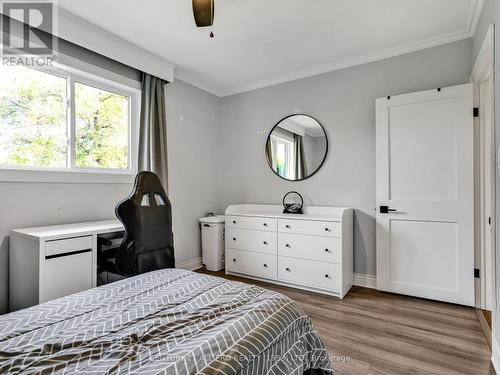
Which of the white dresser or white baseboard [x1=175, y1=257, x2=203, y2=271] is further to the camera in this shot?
white baseboard [x1=175, y1=257, x2=203, y2=271]

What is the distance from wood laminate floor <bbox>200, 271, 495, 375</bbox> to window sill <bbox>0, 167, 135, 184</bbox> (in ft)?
7.45

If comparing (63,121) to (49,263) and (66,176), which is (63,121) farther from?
(49,263)

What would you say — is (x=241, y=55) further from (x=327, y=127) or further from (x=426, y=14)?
(x=426, y=14)

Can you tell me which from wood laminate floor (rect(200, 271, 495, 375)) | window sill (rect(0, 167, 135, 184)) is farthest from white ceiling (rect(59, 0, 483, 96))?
wood laminate floor (rect(200, 271, 495, 375))

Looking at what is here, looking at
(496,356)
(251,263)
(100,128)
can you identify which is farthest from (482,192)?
(100,128)

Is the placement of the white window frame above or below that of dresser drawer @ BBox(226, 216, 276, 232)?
above

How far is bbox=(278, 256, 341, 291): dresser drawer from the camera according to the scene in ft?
9.38

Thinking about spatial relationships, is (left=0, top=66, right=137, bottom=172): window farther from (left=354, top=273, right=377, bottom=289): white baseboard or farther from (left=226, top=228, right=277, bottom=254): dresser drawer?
(left=354, top=273, right=377, bottom=289): white baseboard

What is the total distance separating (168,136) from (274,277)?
85.6 inches

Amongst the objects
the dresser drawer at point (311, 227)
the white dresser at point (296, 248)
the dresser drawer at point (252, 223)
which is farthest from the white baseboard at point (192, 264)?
the dresser drawer at point (311, 227)

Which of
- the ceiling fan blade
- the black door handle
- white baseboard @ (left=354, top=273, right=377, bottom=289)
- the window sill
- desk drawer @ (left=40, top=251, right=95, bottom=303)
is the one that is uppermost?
the ceiling fan blade

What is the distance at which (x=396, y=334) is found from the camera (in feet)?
6.97

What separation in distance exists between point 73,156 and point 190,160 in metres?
1.45

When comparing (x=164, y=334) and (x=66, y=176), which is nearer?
(x=164, y=334)
